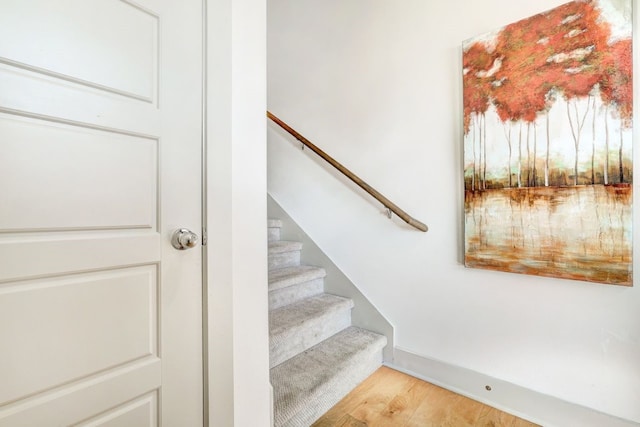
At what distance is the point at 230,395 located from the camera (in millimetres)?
934

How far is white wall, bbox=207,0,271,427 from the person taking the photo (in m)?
0.90

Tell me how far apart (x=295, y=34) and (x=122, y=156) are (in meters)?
2.10

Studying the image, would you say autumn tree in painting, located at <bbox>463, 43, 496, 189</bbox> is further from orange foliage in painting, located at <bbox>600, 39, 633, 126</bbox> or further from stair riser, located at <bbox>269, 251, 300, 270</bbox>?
stair riser, located at <bbox>269, 251, 300, 270</bbox>

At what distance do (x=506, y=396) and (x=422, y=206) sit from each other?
1.03m

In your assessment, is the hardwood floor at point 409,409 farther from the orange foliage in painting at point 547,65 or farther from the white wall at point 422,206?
the orange foliage in painting at point 547,65

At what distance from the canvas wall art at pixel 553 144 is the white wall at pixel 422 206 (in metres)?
0.08

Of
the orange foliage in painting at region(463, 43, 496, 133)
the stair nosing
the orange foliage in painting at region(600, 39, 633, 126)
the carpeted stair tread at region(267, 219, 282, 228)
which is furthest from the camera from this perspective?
the carpeted stair tread at region(267, 219, 282, 228)

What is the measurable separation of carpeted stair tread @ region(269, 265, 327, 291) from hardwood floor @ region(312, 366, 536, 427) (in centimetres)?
70

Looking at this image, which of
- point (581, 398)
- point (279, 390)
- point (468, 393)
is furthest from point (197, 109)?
point (581, 398)

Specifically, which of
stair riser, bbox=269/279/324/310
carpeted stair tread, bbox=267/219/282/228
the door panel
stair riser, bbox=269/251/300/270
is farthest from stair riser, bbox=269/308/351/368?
the door panel

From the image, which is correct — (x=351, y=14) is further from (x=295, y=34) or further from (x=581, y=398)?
(x=581, y=398)

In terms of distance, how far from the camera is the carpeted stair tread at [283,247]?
1992 mm

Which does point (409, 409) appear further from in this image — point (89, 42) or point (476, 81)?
point (89, 42)

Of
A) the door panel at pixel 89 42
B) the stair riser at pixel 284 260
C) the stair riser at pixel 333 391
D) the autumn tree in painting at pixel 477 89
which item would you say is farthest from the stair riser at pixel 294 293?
the door panel at pixel 89 42
